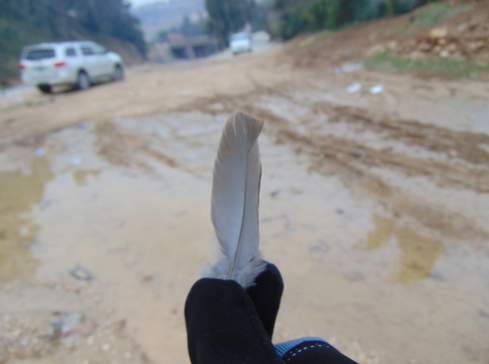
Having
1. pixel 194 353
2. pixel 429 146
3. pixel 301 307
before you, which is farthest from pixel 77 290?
pixel 429 146

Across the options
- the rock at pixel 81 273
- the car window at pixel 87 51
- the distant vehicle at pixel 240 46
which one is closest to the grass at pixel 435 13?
the rock at pixel 81 273

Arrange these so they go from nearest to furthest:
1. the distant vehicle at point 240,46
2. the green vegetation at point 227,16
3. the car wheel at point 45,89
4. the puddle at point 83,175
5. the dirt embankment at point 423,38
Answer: the puddle at point 83,175 < the dirt embankment at point 423,38 < the car wheel at point 45,89 < the distant vehicle at point 240,46 < the green vegetation at point 227,16

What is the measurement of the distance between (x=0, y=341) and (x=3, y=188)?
3.25 metres

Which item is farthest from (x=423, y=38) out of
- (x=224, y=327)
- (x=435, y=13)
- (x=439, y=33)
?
(x=224, y=327)

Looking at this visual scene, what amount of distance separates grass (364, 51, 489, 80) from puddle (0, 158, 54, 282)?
721 centimetres

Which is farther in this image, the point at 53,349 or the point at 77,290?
the point at 77,290

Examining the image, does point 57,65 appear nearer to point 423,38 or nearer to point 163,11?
point 423,38

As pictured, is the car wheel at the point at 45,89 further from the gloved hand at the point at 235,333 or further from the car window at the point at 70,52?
the gloved hand at the point at 235,333

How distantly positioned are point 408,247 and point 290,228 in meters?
0.99

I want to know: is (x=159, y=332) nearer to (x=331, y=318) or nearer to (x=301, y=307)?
(x=301, y=307)

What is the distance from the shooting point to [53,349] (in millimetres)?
2344

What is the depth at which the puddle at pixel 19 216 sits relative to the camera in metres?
3.32

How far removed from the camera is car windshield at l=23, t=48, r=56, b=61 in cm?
1162

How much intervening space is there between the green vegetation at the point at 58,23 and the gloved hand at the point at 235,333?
2517cm
